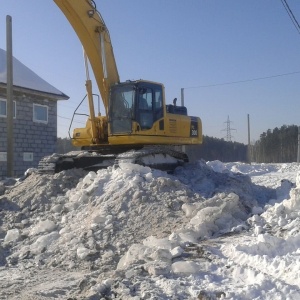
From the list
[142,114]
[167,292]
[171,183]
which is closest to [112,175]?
[171,183]

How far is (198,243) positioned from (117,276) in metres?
1.45

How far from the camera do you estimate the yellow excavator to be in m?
11.6

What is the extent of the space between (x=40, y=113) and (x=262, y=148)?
125ft

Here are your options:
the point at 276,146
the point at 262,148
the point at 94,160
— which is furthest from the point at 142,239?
the point at 276,146

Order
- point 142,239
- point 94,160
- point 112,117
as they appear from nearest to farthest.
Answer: point 142,239, point 94,160, point 112,117

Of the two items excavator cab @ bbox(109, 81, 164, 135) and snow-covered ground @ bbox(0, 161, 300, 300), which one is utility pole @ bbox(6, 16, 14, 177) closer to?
snow-covered ground @ bbox(0, 161, 300, 300)

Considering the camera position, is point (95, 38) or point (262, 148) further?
point (262, 148)

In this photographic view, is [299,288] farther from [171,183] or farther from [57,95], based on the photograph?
[57,95]

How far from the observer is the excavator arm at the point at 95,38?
12.0 metres

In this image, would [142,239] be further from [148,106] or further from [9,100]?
[9,100]

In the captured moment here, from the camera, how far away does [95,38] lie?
12.3m

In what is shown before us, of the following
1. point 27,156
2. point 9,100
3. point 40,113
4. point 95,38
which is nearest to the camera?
point 95,38

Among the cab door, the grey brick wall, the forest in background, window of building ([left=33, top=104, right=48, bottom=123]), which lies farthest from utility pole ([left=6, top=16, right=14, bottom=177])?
the forest in background

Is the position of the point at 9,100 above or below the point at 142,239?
above
